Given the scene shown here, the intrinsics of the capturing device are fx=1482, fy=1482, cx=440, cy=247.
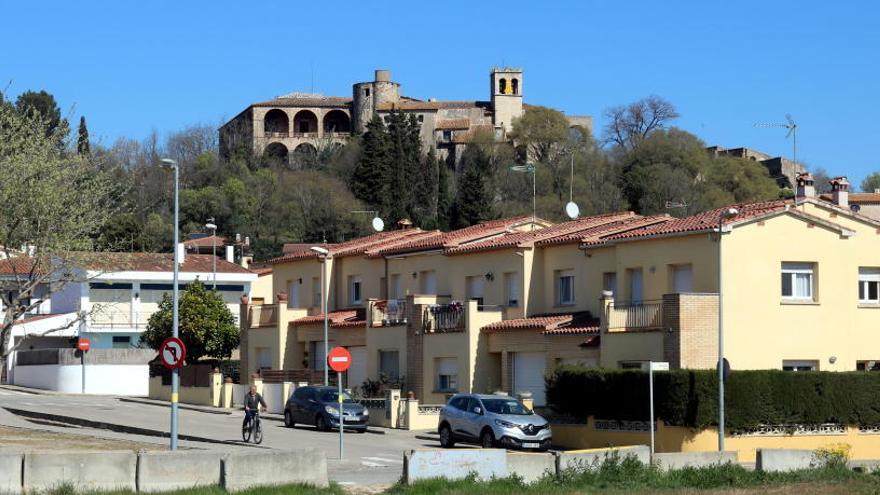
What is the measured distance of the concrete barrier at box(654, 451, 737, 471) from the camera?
94.2 feet

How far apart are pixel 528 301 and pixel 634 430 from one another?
10.8 metres

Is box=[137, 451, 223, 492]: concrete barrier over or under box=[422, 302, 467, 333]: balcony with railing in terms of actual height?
under

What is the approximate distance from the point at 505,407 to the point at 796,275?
9943 mm

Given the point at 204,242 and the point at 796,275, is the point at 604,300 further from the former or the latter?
the point at 204,242

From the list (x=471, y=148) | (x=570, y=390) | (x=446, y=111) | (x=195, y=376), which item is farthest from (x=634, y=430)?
(x=446, y=111)

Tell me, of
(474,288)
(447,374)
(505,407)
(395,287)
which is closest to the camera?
(505,407)

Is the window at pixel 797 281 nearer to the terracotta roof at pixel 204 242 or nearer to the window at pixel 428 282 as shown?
the window at pixel 428 282

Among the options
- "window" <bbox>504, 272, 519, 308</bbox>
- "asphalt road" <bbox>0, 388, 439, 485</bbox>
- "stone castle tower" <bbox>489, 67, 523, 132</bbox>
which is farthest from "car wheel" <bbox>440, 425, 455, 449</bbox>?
"stone castle tower" <bbox>489, 67, 523, 132</bbox>

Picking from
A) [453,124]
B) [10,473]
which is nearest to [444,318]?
[10,473]

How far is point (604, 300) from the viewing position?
1650 inches

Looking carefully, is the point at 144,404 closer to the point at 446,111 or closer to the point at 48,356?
the point at 48,356

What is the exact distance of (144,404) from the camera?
5819 cm

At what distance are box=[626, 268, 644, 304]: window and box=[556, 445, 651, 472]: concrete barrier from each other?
616 inches

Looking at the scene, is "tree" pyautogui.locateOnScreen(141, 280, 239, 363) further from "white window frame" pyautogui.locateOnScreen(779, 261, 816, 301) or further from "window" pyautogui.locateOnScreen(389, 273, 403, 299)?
"white window frame" pyautogui.locateOnScreen(779, 261, 816, 301)
